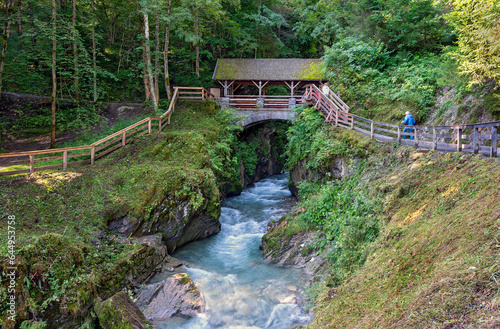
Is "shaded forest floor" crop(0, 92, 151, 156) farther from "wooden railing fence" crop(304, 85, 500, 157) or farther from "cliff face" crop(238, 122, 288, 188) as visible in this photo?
"wooden railing fence" crop(304, 85, 500, 157)

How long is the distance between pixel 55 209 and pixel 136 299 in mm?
3908

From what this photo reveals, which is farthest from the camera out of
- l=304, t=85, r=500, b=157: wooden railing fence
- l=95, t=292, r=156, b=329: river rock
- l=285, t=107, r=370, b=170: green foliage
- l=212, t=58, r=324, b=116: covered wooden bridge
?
l=212, t=58, r=324, b=116: covered wooden bridge

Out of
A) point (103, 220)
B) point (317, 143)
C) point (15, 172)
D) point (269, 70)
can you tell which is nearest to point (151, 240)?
point (103, 220)

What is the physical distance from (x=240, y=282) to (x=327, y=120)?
1002 cm

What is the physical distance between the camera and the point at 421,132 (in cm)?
1253

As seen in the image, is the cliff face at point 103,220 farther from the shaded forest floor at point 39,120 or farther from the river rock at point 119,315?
the shaded forest floor at point 39,120

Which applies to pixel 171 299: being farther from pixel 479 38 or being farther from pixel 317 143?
pixel 479 38

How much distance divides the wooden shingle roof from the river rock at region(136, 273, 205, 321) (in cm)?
1729

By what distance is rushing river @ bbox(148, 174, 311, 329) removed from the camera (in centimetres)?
763

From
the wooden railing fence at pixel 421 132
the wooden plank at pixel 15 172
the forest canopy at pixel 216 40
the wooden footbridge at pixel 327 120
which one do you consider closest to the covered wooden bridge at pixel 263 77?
the wooden footbridge at pixel 327 120

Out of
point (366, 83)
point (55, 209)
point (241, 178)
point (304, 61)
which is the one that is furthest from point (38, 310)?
point (304, 61)

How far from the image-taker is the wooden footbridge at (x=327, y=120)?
780 cm

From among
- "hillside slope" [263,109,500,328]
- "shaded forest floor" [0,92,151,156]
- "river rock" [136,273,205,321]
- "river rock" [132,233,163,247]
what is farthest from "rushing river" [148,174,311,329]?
"shaded forest floor" [0,92,151,156]

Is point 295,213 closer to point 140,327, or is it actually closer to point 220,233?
point 220,233
